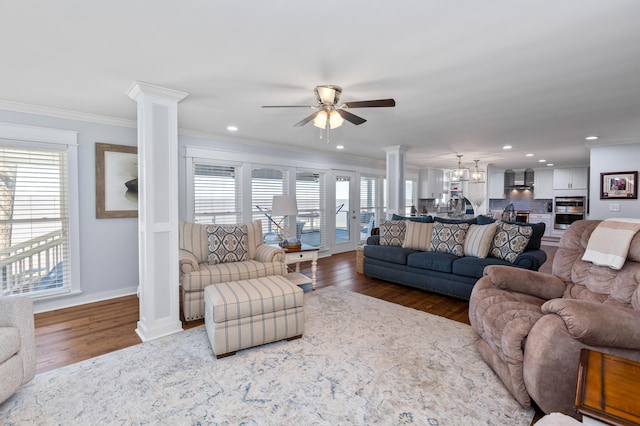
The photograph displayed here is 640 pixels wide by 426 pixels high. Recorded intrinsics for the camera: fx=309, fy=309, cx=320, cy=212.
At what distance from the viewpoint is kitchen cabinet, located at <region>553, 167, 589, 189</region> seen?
28.0 feet

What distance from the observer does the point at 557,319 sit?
1.70 m

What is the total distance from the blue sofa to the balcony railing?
405cm

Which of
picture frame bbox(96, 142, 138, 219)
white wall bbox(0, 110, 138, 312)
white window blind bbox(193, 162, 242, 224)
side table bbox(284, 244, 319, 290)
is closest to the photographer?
white wall bbox(0, 110, 138, 312)

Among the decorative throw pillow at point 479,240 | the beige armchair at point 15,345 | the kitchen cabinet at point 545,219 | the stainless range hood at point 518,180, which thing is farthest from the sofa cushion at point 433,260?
the stainless range hood at point 518,180

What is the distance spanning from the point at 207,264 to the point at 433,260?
9.41ft

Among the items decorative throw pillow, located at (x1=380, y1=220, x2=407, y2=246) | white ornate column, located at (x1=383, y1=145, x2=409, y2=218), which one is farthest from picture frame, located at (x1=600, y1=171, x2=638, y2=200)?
decorative throw pillow, located at (x1=380, y1=220, x2=407, y2=246)

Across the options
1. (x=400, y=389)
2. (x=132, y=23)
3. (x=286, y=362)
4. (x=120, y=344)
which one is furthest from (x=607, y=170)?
(x=120, y=344)

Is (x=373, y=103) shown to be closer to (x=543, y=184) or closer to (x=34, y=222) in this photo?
(x=34, y=222)

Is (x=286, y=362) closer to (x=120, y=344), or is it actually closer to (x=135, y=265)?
(x=120, y=344)

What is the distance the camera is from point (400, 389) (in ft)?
6.78

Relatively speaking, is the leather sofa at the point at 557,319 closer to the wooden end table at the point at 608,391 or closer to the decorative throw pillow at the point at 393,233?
the wooden end table at the point at 608,391

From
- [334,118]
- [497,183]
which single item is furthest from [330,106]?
[497,183]

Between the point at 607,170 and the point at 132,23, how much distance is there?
7.01m

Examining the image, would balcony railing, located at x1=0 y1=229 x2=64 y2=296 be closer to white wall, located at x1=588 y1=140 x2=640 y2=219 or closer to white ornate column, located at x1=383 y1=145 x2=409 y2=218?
white ornate column, located at x1=383 y1=145 x2=409 y2=218
